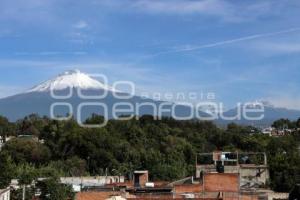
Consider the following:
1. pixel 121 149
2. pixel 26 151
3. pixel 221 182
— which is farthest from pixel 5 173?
pixel 121 149

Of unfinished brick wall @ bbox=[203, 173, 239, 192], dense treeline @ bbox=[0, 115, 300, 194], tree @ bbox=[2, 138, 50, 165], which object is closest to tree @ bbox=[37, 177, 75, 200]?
unfinished brick wall @ bbox=[203, 173, 239, 192]

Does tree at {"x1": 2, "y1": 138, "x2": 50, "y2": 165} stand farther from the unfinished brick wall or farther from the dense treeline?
the unfinished brick wall

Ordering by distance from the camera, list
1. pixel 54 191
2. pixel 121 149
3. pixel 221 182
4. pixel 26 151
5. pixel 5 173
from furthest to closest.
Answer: pixel 26 151, pixel 121 149, pixel 5 173, pixel 54 191, pixel 221 182

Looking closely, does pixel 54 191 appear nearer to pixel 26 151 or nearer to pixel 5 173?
pixel 5 173

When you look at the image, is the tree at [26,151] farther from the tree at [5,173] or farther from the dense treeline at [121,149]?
the tree at [5,173]

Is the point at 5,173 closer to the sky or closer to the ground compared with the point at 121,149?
closer to the ground

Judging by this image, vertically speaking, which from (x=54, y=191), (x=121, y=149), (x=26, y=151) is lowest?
(x=54, y=191)

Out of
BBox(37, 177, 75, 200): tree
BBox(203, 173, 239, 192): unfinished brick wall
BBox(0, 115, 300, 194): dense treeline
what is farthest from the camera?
BBox(0, 115, 300, 194): dense treeline

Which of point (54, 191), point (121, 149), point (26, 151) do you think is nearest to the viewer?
point (54, 191)

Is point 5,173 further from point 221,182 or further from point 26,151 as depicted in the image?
point 26,151

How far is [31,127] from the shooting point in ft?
333

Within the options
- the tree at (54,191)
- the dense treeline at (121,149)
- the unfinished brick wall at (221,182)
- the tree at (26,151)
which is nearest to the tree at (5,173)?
the dense treeline at (121,149)

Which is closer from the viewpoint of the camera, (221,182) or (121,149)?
(221,182)

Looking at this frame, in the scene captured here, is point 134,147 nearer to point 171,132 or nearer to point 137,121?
point 171,132
